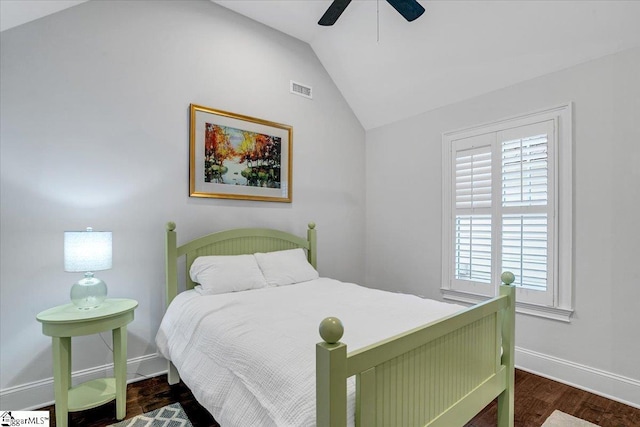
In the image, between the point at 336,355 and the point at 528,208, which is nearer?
the point at 336,355

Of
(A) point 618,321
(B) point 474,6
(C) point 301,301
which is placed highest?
(B) point 474,6

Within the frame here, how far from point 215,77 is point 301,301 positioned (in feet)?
7.36

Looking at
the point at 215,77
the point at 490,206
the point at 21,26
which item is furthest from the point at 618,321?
the point at 21,26

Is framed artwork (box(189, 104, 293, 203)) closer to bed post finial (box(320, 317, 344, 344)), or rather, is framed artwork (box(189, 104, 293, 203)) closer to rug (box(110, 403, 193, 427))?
rug (box(110, 403, 193, 427))

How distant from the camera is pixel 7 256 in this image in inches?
83.0

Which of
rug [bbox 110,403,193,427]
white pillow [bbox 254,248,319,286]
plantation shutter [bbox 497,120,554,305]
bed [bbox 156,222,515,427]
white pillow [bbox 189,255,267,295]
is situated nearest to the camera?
bed [bbox 156,222,515,427]

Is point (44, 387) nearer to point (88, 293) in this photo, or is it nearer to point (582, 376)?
point (88, 293)

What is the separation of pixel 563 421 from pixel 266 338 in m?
2.00

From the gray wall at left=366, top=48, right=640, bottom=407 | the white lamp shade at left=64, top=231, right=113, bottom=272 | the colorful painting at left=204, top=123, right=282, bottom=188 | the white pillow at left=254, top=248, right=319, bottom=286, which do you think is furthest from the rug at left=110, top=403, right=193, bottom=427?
the gray wall at left=366, top=48, right=640, bottom=407

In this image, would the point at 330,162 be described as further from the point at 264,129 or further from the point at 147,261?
the point at 147,261

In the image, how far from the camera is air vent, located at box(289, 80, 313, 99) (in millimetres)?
3605

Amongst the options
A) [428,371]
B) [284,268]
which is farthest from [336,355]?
[284,268]

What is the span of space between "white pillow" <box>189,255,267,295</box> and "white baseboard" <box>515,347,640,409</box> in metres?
2.37

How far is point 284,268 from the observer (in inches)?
116
